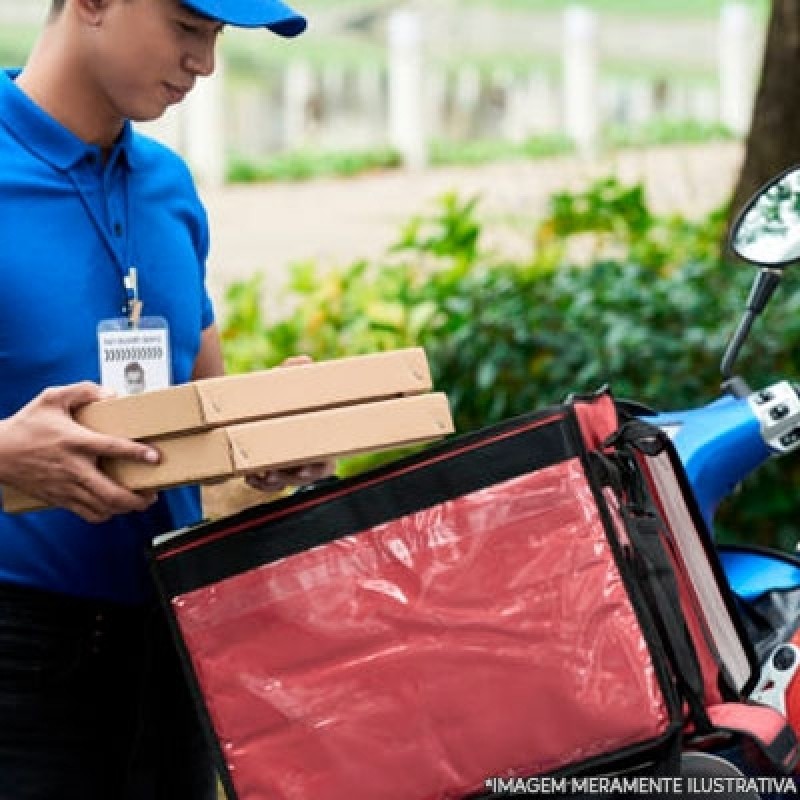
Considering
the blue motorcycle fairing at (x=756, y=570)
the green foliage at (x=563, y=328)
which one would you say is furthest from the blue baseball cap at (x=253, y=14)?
the green foliage at (x=563, y=328)

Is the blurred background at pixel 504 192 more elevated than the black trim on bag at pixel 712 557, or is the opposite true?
the black trim on bag at pixel 712 557

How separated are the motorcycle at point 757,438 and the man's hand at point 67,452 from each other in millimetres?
815

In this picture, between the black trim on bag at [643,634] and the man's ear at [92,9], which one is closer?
the black trim on bag at [643,634]

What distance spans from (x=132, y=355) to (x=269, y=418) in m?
0.31

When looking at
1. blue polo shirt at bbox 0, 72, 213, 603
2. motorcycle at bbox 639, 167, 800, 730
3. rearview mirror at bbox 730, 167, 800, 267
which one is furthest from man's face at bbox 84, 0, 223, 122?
rearview mirror at bbox 730, 167, 800, 267

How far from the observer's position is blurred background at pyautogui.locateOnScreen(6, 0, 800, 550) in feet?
17.1

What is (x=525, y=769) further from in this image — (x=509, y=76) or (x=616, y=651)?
(x=509, y=76)

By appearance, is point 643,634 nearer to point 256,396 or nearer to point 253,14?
point 256,396

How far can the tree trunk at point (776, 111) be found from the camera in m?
6.18

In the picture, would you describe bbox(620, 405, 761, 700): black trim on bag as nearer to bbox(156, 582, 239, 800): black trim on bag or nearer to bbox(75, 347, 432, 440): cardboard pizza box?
bbox(75, 347, 432, 440): cardboard pizza box

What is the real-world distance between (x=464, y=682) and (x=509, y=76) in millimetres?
21999

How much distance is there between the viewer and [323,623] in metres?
2.26

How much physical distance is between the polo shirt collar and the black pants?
1.75 ft

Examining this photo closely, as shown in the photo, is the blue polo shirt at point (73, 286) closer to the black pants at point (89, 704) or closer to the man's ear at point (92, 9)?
the black pants at point (89, 704)
